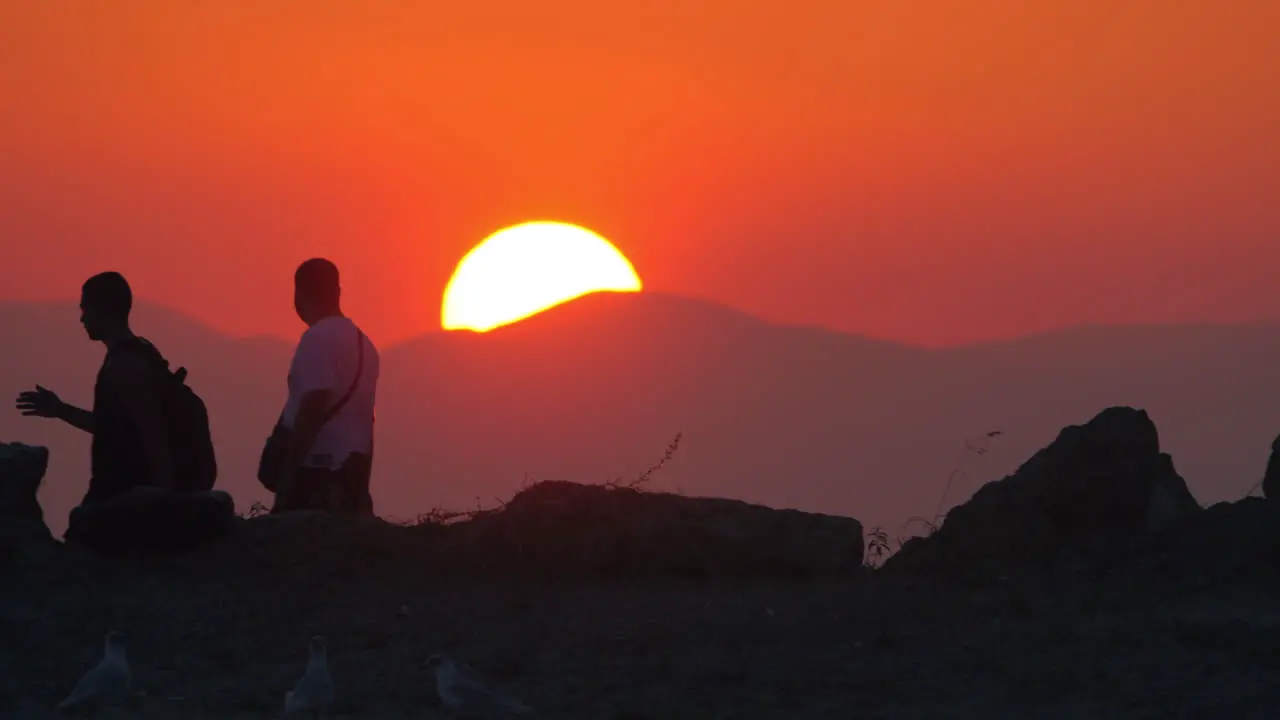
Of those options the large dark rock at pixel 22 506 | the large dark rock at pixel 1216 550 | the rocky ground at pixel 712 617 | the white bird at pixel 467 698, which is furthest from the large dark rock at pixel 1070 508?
the large dark rock at pixel 22 506

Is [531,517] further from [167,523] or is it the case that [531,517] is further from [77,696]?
[77,696]

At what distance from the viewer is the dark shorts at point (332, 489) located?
9984 millimetres

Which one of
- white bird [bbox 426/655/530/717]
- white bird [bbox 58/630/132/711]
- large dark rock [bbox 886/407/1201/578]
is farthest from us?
large dark rock [bbox 886/407/1201/578]

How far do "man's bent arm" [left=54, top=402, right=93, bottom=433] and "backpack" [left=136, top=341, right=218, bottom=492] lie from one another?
1.46 ft

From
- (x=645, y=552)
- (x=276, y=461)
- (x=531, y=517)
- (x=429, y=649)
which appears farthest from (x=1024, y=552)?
(x=276, y=461)

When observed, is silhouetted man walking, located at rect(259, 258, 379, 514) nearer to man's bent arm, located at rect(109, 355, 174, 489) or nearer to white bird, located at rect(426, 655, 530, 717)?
man's bent arm, located at rect(109, 355, 174, 489)

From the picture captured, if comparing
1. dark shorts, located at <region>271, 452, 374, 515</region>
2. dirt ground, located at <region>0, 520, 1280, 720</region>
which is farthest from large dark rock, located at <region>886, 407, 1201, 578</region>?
dark shorts, located at <region>271, 452, 374, 515</region>

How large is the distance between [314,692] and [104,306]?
332 centimetres

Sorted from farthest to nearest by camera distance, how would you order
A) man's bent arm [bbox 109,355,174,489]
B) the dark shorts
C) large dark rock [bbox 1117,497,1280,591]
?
the dark shorts, man's bent arm [bbox 109,355,174,489], large dark rock [bbox 1117,497,1280,591]

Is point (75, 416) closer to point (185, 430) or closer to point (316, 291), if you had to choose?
point (185, 430)

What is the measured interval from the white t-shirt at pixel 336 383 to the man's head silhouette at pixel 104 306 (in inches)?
37.7

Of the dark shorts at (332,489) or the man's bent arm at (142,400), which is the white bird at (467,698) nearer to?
the man's bent arm at (142,400)

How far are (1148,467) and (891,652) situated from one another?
284cm

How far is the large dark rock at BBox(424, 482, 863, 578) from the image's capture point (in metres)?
9.56
